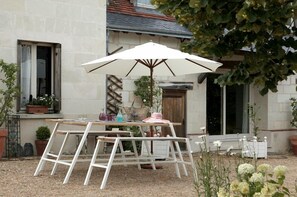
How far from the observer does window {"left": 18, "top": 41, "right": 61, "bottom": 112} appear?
11.5 meters

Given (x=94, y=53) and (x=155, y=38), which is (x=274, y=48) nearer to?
(x=94, y=53)

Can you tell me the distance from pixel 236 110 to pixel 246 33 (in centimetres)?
1273

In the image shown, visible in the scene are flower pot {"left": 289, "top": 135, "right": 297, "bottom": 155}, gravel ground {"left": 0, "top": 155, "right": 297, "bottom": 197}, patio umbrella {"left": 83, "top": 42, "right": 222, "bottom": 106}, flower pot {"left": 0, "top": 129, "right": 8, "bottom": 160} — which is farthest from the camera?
flower pot {"left": 289, "top": 135, "right": 297, "bottom": 155}

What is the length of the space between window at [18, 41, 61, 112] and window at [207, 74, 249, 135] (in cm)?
474

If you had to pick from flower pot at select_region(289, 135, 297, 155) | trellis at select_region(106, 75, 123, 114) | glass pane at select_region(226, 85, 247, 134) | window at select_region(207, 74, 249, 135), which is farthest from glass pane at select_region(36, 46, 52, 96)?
flower pot at select_region(289, 135, 297, 155)

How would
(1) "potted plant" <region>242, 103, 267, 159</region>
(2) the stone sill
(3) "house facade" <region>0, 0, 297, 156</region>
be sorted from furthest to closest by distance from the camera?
(1) "potted plant" <region>242, 103, 267, 159</region>, (3) "house facade" <region>0, 0, 297, 156</region>, (2) the stone sill

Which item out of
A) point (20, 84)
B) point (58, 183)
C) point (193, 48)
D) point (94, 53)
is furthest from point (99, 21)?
point (193, 48)

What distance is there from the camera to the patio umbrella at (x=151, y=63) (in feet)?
29.0

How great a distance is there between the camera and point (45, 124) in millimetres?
11664

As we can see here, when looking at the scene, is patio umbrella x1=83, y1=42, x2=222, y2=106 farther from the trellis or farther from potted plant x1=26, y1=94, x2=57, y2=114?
the trellis

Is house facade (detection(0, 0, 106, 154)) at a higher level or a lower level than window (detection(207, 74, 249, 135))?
higher

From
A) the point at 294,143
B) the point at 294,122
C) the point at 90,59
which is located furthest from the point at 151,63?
the point at 294,122

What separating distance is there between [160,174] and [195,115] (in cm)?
547

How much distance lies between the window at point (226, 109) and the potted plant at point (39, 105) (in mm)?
5018
